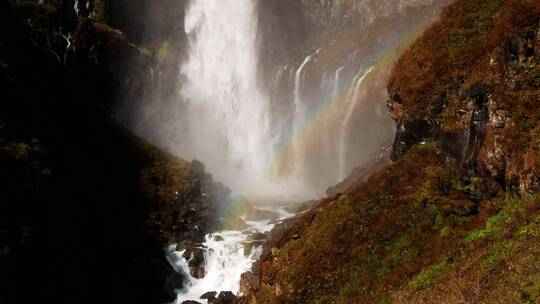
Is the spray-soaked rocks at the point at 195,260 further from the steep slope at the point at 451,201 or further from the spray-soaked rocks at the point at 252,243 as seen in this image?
the steep slope at the point at 451,201

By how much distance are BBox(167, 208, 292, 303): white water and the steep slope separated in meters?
13.0

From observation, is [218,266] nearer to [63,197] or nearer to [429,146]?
[63,197]

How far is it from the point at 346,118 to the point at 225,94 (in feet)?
76.3

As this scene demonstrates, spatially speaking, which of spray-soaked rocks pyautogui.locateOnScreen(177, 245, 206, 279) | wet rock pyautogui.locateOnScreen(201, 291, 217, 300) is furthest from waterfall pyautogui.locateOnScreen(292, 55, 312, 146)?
wet rock pyautogui.locateOnScreen(201, 291, 217, 300)

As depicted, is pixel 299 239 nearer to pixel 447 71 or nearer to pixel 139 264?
pixel 447 71

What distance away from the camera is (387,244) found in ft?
37.7

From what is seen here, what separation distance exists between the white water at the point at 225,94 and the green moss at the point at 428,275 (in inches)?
1849

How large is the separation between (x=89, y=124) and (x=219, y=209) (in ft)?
47.9

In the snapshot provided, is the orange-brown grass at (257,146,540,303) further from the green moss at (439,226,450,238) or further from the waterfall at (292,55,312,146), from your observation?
the waterfall at (292,55,312,146)

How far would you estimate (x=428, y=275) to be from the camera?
9.27 meters

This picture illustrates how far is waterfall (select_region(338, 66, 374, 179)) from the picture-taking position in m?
46.2

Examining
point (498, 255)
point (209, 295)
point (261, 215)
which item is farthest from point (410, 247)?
point (261, 215)

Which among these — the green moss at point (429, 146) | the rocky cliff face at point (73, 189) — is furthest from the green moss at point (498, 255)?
the rocky cliff face at point (73, 189)

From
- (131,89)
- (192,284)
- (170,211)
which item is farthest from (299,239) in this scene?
(131,89)
